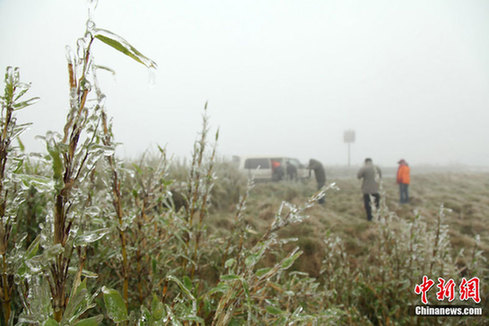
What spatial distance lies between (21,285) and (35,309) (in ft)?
0.37

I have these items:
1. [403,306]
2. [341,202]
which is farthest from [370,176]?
[403,306]

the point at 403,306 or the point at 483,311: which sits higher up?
the point at 483,311

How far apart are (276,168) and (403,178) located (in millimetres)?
6351

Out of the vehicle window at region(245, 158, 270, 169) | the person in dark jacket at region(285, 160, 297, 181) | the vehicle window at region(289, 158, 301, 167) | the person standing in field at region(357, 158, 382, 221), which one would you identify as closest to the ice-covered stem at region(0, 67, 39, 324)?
the person standing in field at region(357, 158, 382, 221)

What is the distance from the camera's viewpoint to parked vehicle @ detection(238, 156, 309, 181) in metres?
14.0

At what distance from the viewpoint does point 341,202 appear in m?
8.86

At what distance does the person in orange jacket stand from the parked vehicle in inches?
171

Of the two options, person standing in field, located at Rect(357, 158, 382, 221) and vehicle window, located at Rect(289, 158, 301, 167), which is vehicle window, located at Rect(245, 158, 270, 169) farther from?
person standing in field, located at Rect(357, 158, 382, 221)

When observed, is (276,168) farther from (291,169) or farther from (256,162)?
(256,162)

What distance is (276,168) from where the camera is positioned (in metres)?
14.4

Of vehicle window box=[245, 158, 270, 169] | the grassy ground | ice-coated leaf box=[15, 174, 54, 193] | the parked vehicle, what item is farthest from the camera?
vehicle window box=[245, 158, 270, 169]

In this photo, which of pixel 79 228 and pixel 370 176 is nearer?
pixel 79 228

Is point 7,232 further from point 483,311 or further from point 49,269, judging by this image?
point 483,311

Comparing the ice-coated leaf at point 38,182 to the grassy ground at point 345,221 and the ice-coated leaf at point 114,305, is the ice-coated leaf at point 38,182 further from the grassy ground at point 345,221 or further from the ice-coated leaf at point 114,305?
the grassy ground at point 345,221
